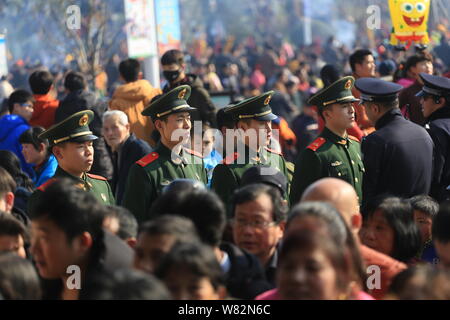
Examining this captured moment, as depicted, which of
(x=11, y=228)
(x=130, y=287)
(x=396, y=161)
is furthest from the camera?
(x=396, y=161)

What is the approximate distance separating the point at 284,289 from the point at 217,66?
20471 millimetres

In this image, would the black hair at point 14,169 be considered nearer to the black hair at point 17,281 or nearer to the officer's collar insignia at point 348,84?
the officer's collar insignia at point 348,84

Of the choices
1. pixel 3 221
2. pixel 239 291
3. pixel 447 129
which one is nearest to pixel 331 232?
pixel 239 291

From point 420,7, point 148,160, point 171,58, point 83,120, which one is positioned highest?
point 420,7

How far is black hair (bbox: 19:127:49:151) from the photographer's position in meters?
7.95

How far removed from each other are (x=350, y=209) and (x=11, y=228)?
1671 mm

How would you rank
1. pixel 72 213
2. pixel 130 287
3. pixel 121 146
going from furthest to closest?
pixel 121 146
pixel 72 213
pixel 130 287

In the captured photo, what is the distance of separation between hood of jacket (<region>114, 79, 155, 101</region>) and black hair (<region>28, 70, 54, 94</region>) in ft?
2.26

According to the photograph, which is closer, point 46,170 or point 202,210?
point 202,210

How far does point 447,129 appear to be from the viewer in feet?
22.7

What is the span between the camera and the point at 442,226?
421 centimetres

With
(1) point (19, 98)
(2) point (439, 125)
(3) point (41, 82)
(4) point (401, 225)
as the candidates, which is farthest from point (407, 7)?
(4) point (401, 225)

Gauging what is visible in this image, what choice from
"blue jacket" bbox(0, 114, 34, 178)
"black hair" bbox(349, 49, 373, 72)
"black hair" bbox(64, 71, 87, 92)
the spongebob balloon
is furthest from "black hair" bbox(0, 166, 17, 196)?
the spongebob balloon

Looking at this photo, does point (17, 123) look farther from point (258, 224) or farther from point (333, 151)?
point (258, 224)
